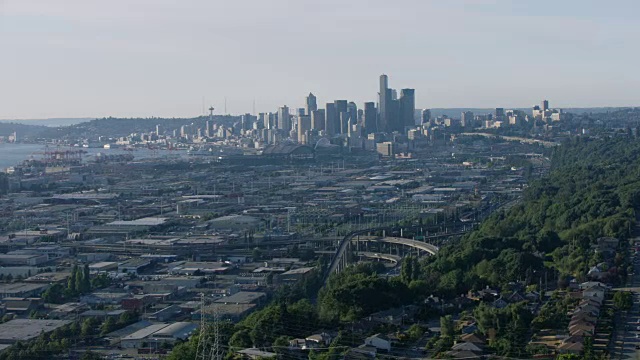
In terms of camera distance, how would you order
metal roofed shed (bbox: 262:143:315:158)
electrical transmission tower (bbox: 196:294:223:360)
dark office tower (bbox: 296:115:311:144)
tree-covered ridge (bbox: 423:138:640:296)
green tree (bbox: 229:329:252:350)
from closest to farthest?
electrical transmission tower (bbox: 196:294:223:360)
green tree (bbox: 229:329:252:350)
tree-covered ridge (bbox: 423:138:640:296)
metal roofed shed (bbox: 262:143:315:158)
dark office tower (bbox: 296:115:311:144)

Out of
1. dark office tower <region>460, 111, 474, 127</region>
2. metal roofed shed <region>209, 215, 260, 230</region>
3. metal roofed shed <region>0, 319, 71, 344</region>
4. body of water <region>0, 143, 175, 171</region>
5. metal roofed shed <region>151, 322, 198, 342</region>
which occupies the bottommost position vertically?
body of water <region>0, 143, 175, 171</region>

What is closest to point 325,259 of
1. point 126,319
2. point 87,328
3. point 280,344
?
point 126,319

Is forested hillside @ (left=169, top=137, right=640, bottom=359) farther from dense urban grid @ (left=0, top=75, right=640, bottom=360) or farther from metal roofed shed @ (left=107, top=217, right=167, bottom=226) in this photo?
metal roofed shed @ (left=107, top=217, right=167, bottom=226)

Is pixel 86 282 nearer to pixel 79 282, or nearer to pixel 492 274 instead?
pixel 79 282

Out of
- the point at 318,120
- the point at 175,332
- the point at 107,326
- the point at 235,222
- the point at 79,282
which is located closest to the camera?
the point at 175,332

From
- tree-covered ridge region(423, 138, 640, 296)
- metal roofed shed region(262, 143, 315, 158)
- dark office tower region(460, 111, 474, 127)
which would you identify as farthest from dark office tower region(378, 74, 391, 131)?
tree-covered ridge region(423, 138, 640, 296)

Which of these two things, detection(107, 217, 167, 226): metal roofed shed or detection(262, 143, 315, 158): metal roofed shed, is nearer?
detection(107, 217, 167, 226): metal roofed shed
